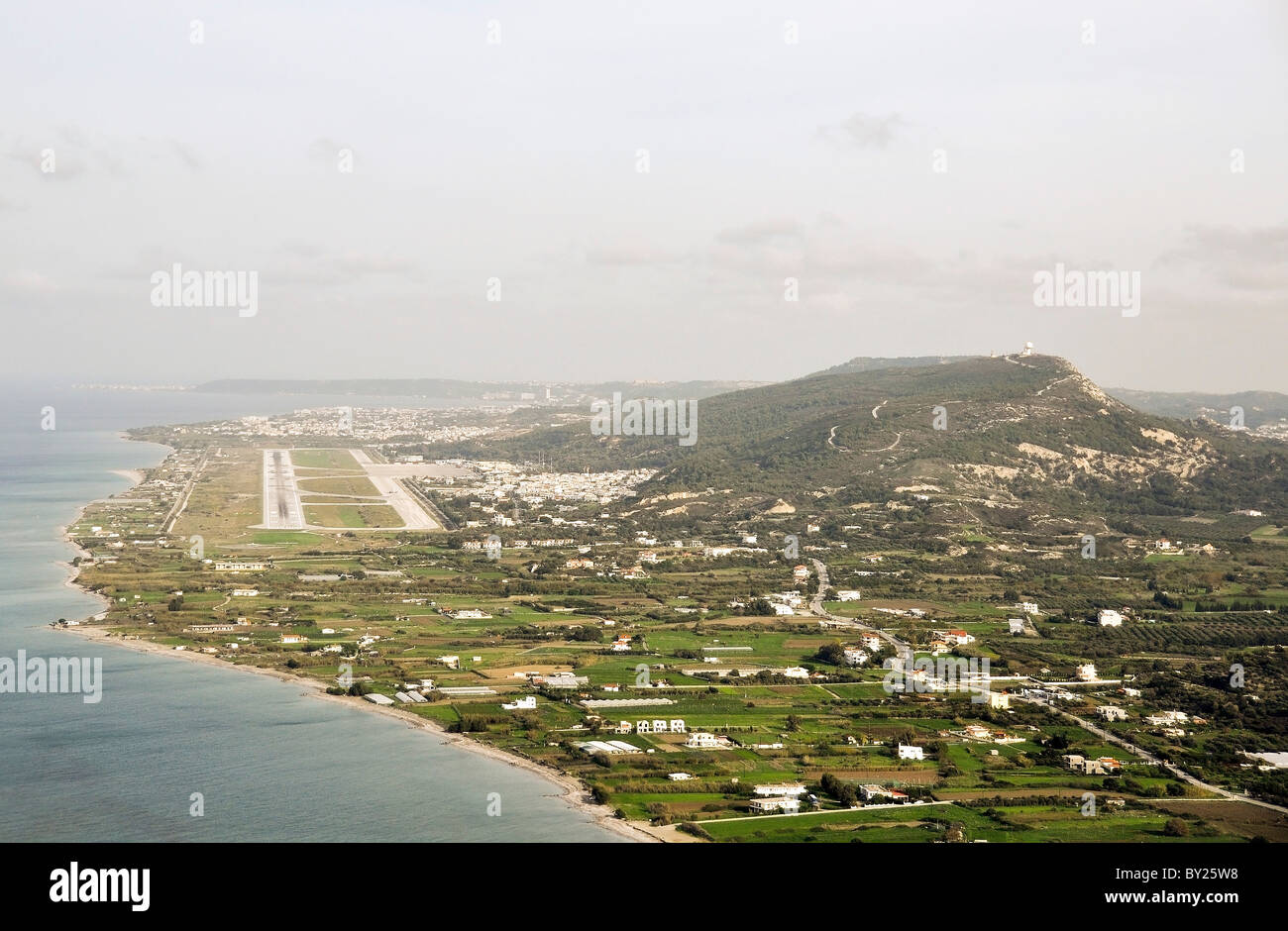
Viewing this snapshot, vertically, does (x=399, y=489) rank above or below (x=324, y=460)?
below

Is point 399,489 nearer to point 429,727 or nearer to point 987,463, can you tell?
point 987,463

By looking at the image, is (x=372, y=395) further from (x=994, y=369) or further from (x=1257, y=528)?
(x=1257, y=528)

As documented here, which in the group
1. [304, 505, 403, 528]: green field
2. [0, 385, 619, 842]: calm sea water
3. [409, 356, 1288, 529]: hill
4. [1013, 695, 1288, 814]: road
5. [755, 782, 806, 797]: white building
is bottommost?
[1013, 695, 1288, 814]: road

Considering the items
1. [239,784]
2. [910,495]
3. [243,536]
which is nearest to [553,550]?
[243,536]

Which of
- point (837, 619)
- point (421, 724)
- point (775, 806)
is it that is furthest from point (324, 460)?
point (775, 806)

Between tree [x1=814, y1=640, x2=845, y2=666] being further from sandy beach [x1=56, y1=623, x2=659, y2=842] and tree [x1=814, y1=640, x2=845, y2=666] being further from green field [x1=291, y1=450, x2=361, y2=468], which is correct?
green field [x1=291, y1=450, x2=361, y2=468]

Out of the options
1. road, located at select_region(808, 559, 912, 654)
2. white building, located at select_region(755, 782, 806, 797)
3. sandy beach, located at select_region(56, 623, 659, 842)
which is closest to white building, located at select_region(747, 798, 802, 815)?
white building, located at select_region(755, 782, 806, 797)
